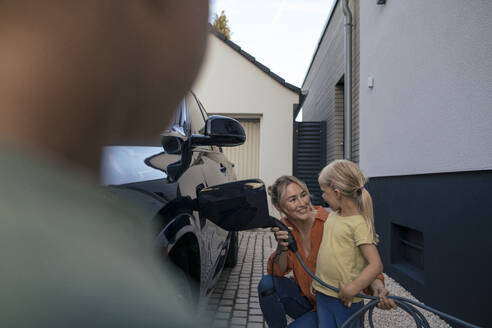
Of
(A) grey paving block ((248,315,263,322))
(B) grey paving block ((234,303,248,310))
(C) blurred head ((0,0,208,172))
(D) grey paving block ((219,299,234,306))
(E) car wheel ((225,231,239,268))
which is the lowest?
(D) grey paving block ((219,299,234,306))

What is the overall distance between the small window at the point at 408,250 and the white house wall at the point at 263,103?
4199 mm

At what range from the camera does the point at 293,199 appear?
81.4 inches

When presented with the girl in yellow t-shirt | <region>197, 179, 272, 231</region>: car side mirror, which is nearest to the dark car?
<region>197, 179, 272, 231</region>: car side mirror

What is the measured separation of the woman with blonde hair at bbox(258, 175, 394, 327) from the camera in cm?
207

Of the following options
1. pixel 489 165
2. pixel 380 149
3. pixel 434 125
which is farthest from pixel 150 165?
pixel 380 149

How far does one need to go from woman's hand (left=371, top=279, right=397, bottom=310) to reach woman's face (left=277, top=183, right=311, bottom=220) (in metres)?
0.50

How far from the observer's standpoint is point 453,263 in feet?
9.48

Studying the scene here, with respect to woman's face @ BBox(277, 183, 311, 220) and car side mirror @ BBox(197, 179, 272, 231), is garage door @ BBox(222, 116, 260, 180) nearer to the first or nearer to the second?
woman's face @ BBox(277, 183, 311, 220)

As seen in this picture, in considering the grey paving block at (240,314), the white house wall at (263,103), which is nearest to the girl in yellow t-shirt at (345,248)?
the grey paving block at (240,314)

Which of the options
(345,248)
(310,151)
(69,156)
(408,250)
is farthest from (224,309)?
(310,151)

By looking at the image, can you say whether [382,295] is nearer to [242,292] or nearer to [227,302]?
[227,302]

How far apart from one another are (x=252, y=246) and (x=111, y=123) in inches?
237

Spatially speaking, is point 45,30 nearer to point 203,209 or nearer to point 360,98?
Answer: point 203,209

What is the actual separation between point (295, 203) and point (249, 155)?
6.92m
